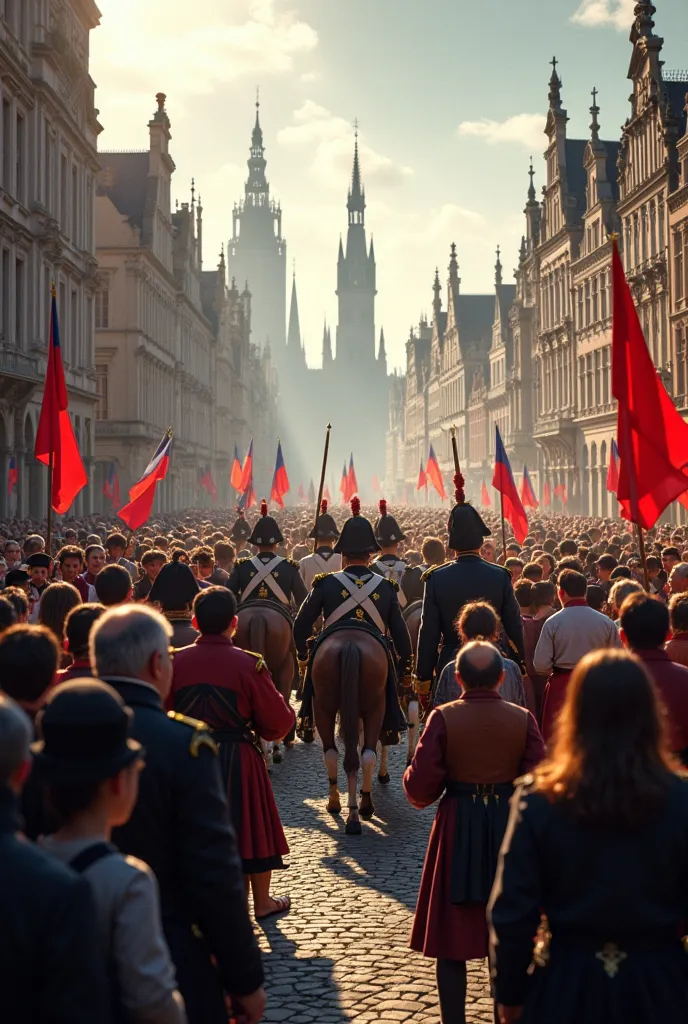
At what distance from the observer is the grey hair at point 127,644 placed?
401 centimetres

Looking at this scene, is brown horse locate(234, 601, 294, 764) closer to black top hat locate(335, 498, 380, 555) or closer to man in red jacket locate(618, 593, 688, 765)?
black top hat locate(335, 498, 380, 555)

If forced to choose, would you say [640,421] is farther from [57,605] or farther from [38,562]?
[38,562]

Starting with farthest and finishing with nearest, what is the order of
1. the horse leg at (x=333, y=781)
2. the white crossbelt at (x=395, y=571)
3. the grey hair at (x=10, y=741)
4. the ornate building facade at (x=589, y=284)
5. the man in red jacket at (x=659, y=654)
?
the ornate building facade at (x=589, y=284) < the white crossbelt at (x=395, y=571) < the horse leg at (x=333, y=781) < the man in red jacket at (x=659, y=654) < the grey hair at (x=10, y=741)

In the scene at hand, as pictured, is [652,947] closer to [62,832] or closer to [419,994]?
[62,832]

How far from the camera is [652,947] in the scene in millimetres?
3572

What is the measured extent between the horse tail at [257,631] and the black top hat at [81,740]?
8348mm

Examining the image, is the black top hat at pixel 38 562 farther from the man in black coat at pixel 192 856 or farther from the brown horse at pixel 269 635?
the man in black coat at pixel 192 856

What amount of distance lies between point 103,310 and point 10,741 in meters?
60.7

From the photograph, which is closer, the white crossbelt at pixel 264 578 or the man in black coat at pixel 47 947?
the man in black coat at pixel 47 947

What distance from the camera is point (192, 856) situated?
3.80 m

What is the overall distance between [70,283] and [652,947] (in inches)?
1755

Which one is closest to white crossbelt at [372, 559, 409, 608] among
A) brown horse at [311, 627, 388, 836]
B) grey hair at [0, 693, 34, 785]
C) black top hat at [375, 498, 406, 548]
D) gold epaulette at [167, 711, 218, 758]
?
black top hat at [375, 498, 406, 548]

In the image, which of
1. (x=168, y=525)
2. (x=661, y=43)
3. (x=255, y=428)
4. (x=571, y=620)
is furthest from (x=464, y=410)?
(x=571, y=620)

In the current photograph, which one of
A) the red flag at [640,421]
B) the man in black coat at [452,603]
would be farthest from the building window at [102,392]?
the man in black coat at [452,603]
